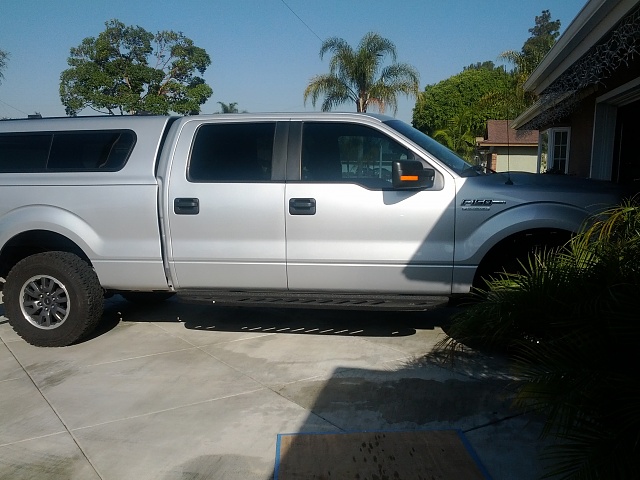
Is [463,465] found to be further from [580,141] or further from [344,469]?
[580,141]

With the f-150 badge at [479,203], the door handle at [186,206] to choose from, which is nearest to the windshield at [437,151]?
the f-150 badge at [479,203]

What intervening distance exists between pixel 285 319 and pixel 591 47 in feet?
14.7

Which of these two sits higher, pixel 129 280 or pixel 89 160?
pixel 89 160

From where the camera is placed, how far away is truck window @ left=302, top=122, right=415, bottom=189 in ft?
16.6

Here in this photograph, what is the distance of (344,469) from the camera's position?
3254mm

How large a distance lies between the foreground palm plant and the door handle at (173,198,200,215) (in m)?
2.70

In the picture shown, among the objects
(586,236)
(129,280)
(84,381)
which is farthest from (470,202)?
(84,381)

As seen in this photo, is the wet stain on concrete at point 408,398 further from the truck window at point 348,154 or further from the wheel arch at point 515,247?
the truck window at point 348,154

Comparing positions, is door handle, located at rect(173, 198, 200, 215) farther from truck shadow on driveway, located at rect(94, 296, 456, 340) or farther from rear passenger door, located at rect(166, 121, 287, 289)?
truck shadow on driveway, located at rect(94, 296, 456, 340)

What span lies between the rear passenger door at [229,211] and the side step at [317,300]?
0.10 m

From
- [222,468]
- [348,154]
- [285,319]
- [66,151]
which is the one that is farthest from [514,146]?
[222,468]

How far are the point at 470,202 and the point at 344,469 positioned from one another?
8.35 feet

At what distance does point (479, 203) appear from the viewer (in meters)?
4.79

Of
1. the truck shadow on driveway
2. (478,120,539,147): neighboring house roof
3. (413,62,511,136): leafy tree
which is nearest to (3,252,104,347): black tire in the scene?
the truck shadow on driveway
